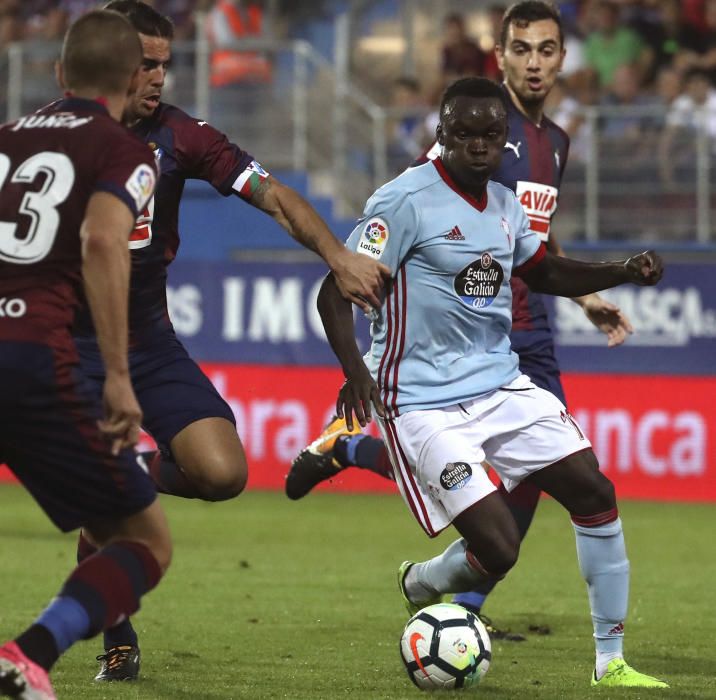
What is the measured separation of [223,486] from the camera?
19.7ft

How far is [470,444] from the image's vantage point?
5766 millimetres

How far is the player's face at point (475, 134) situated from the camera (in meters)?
5.76

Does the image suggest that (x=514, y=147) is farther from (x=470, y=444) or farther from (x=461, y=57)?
(x=461, y=57)

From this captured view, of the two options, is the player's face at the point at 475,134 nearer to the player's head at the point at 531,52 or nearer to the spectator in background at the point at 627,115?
the player's head at the point at 531,52

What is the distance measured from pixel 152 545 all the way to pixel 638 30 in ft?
41.6

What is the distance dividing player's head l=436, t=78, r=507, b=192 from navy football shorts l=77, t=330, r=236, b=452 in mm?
1305

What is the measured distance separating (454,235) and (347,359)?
2.06 feet

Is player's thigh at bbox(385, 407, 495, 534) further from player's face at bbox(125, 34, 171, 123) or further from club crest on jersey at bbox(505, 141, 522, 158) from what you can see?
club crest on jersey at bbox(505, 141, 522, 158)

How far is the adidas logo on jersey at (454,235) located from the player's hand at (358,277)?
288 millimetres

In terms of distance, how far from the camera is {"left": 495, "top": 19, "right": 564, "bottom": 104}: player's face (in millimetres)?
7266

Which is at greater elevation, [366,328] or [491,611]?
[366,328]

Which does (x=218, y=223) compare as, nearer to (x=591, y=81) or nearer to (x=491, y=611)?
(x=591, y=81)

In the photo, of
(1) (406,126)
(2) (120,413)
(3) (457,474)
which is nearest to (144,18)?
(3) (457,474)

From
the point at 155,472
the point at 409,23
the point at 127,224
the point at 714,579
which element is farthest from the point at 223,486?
the point at 409,23
